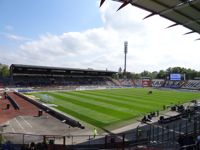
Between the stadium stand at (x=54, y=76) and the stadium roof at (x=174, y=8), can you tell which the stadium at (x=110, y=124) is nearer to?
the stadium roof at (x=174, y=8)

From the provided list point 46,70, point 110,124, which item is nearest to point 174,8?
point 110,124

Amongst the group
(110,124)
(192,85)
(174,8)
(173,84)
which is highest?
(174,8)

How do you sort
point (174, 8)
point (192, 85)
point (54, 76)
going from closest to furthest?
point (174, 8), point (192, 85), point (54, 76)

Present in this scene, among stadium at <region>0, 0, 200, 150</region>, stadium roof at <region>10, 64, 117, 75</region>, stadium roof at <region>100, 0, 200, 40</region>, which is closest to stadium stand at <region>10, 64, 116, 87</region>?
stadium roof at <region>10, 64, 117, 75</region>

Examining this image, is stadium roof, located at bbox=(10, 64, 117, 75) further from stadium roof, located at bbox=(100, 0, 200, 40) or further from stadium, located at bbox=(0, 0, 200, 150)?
stadium roof, located at bbox=(100, 0, 200, 40)

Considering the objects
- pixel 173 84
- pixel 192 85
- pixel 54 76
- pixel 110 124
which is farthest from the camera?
pixel 173 84

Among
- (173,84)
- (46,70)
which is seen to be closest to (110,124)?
(46,70)

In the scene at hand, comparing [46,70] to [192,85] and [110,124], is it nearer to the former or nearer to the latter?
[192,85]

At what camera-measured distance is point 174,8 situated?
11.0 m

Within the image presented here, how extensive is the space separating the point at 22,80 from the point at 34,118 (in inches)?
2419

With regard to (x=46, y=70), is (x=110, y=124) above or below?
below

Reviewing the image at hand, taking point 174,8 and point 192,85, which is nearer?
point 174,8

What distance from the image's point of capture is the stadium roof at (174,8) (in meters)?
10.2

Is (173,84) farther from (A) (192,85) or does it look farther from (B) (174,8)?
(B) (174,8)
